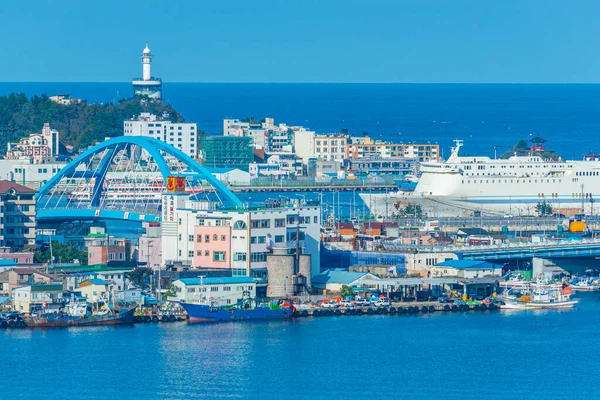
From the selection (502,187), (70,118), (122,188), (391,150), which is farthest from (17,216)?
(70,118)

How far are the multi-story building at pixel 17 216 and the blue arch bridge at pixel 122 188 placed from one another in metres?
3.42

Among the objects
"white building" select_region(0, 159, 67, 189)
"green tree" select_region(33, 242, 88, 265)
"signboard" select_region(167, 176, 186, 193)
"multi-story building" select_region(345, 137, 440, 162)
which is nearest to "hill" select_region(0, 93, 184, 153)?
"multi-story building" select_region(345, 137, 440, 162)

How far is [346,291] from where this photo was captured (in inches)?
1674

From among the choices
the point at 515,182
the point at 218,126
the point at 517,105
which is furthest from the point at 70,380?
the point at 517,105

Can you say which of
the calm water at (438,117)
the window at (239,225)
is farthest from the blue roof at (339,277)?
the calm water at (438,117)

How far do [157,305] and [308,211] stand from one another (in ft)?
17.1

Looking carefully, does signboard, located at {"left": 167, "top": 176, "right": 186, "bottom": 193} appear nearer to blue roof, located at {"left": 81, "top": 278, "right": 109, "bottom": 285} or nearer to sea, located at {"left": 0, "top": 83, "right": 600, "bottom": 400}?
blue roof, located at {"left": 81, "top": 278, "right": 109, "bottom": 285}

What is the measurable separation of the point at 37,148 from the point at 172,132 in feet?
28.2

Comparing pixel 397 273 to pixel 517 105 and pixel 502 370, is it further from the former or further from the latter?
pixel 517 105

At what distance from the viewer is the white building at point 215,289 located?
1603 inches

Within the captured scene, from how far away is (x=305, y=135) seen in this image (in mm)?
87125

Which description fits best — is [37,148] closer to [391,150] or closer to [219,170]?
[219,170]

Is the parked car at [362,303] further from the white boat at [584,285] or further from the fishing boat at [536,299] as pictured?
the white boat at [584,285]

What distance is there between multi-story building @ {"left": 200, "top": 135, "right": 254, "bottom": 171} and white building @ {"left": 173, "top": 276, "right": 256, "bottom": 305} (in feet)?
134
